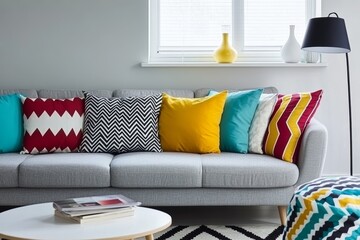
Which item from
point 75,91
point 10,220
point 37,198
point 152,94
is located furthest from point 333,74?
point 10,220

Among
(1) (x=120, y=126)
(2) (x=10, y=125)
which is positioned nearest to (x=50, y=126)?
(2) (x=10, y=125)

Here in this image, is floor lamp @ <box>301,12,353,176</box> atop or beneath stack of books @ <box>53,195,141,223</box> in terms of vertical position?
atop

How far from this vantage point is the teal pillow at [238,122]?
403 centimetres

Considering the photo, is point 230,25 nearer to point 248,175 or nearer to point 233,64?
point 233,64

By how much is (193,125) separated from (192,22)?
3.59 ft

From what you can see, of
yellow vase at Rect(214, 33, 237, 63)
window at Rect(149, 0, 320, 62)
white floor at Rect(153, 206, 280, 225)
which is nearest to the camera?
white floor at Rect(153, 206, 280, 225)

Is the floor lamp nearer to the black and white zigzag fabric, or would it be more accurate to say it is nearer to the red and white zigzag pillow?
the black and white zigzag fabric

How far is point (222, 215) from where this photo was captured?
408 cm

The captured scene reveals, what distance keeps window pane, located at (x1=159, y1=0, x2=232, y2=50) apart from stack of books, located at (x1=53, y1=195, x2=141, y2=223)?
217 cm

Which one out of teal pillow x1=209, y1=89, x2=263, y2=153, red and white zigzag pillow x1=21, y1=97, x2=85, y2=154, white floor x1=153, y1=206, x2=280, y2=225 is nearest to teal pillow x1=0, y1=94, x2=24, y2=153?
red and white zigzag pillow x1=21, y1=97, x2=85, y2=154

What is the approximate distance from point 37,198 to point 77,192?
0.23m

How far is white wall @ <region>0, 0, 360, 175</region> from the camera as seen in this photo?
461 centimetres

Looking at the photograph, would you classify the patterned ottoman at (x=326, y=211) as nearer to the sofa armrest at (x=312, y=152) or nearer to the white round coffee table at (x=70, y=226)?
the white round coffee table at (x=70, y=226)

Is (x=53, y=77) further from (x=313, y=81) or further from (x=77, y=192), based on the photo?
(x=313, y=81)
